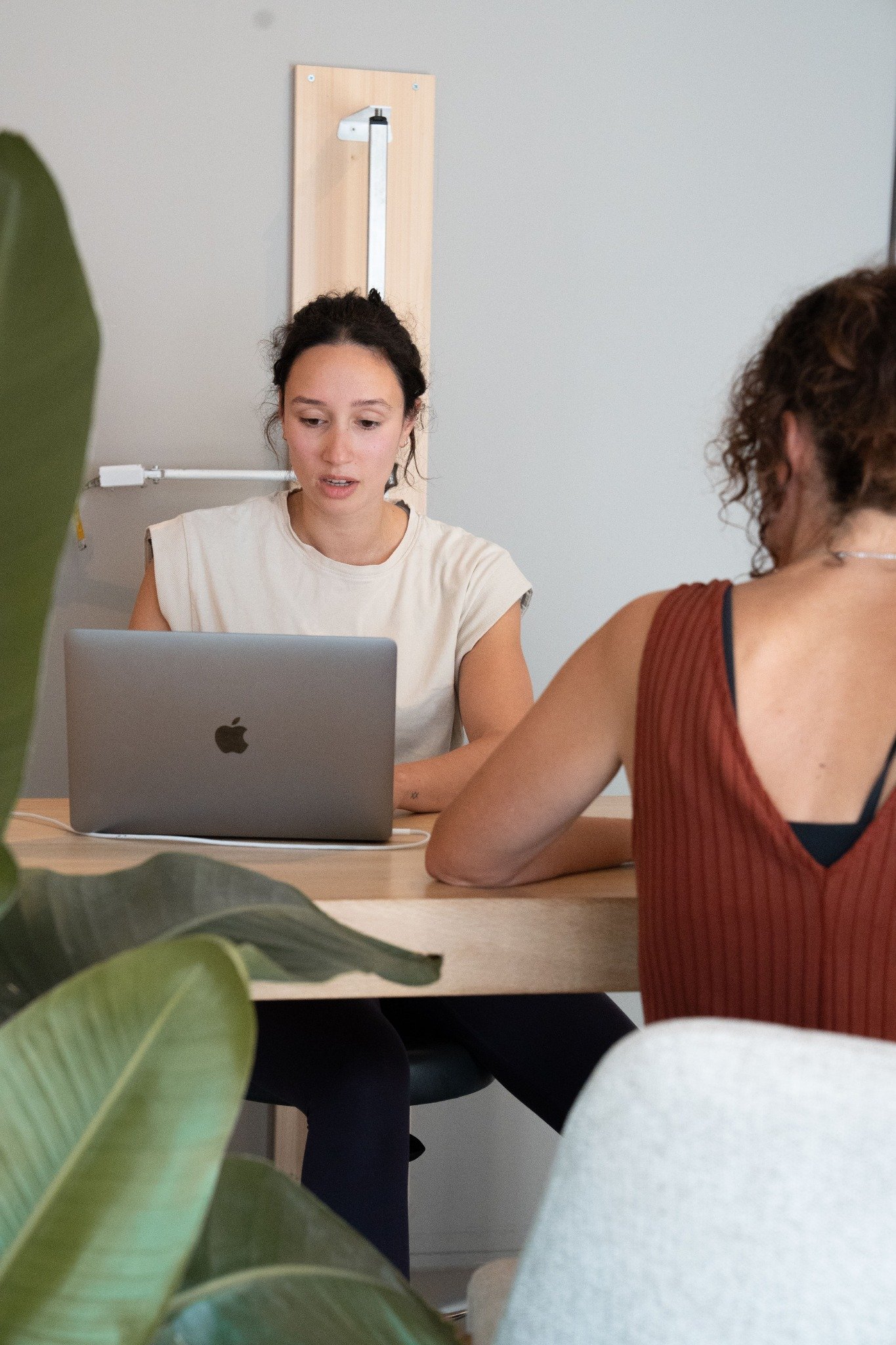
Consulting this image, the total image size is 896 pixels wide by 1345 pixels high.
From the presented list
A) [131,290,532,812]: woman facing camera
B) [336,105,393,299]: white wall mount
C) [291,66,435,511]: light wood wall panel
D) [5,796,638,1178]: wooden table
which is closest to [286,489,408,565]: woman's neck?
[131,290,532,812]: woman facing camera

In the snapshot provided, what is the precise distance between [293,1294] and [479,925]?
595 millimetres

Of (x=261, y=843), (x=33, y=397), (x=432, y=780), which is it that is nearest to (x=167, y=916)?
(x=33, y=397)

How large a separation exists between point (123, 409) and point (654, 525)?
110 centimetres

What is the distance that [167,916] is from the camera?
0.54 metres

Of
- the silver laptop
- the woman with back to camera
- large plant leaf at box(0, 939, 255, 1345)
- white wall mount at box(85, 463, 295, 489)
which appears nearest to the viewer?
large plant leaf at box(0, 939, 255, 1345)

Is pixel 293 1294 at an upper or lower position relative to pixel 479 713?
upper

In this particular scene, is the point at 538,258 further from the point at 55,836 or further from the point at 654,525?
the point at 55,836

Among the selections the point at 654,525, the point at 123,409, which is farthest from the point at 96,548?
the point at 654,525

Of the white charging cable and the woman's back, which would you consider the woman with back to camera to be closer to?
the white charging cable

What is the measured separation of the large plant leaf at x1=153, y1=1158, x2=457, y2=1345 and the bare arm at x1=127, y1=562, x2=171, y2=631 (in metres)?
1.58

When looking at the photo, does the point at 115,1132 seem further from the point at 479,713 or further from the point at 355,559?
the point at 355,559

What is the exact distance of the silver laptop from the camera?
127cm

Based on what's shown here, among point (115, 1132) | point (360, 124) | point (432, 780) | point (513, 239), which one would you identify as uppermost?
point (360, 124)

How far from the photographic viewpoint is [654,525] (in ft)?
8.50
